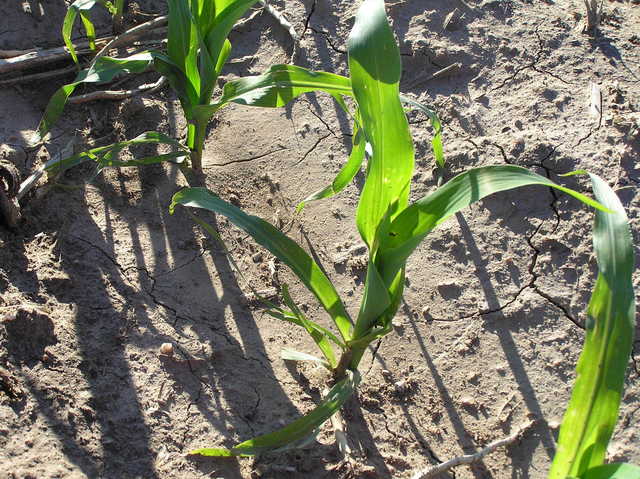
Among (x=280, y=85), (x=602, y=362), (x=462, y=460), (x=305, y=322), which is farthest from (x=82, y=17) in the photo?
(x=602, y=362)

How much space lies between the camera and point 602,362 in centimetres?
143

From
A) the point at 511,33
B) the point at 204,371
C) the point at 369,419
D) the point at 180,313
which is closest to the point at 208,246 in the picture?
the point at 180,313

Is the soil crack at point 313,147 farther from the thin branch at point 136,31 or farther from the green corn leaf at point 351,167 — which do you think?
the thin branch at point 136,31

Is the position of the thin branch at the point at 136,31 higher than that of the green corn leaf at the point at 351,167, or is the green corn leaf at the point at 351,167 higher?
the thin branch at the point at 136,31

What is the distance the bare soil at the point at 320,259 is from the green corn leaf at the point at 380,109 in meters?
0.62

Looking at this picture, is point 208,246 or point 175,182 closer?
point 208,246

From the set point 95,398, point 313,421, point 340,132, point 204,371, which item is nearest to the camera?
point 313,421

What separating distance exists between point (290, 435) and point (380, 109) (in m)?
0.87

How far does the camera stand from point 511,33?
2.87 meters

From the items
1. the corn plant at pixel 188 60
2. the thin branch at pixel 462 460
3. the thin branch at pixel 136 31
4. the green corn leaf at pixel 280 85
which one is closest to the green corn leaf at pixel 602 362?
the thin branch at pixel 462 460

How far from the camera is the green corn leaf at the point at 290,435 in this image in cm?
173

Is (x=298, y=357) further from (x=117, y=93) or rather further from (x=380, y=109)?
(x=117, y=93)

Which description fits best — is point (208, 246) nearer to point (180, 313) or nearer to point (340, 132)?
point (180, 313)

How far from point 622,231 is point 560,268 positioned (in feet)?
2.57
